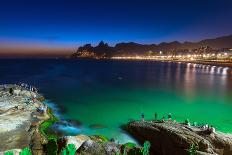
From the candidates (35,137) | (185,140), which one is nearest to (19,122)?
(35,137)

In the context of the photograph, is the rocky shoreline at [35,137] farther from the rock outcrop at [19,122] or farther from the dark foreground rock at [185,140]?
the dark foreground rock at [185,140]

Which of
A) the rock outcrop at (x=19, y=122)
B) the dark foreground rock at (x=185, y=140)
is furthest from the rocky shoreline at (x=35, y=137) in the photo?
the dark foreground rock at (x=185, y=140)

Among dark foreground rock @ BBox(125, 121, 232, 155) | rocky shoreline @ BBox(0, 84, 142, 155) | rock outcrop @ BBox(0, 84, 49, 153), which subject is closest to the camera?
rocky shoreline @ BBox(0, 84, 142, 155)

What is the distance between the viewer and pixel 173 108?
4094 centimetres

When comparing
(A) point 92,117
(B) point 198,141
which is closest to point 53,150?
(B) point 198,141

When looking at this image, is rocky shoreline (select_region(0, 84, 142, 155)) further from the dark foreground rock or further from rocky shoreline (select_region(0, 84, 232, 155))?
the dark foreground rock

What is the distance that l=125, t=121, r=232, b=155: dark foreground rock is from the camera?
17484mm

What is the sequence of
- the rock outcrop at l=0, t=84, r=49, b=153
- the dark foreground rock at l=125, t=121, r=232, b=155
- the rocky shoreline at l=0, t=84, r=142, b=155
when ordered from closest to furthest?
1. the rocky shoreline at l=0, t=84, r=142, b=155
2. the dark foreground rock at l=125, t=121, r=232, b=155
3. the rock outcrop at l=0, t=84, r=49, b=153

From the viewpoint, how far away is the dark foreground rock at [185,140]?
57.4 feet

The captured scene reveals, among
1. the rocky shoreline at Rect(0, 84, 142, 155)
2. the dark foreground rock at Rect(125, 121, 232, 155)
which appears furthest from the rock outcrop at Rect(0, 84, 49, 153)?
the dark foreground rock at Rect(125, 121, 232, 155)

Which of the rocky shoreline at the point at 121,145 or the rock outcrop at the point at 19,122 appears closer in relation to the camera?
the rocky shoreline at the point at 121,145

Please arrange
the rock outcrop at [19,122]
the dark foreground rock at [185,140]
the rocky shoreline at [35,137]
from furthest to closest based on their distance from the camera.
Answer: the rock outcrop at [19,122] < the dark foreground rock at [185,140] < the rocky shoreline at [35,137]

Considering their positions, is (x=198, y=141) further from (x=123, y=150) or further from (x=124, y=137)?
(x=124, y=137)

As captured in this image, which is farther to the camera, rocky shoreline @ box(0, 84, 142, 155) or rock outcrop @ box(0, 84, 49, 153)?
rock outcrop @ box(0, 84, 49, 153)
